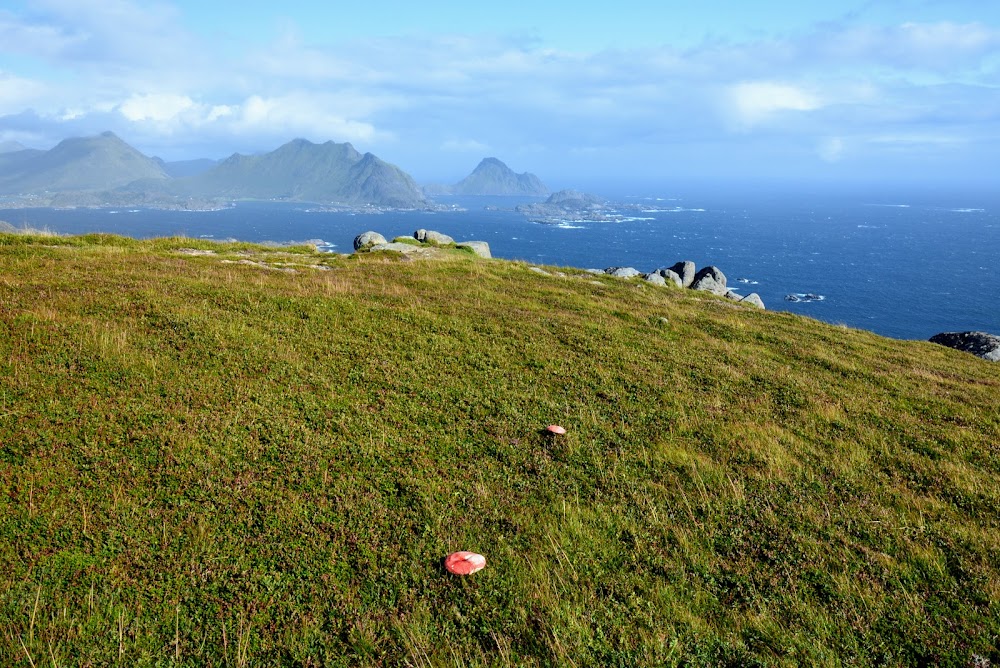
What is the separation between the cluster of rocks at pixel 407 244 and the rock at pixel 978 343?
111ft

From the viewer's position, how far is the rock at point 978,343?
28.9m

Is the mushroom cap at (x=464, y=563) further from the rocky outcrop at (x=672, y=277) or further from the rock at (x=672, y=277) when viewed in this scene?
the rock at (x=672, y=277)

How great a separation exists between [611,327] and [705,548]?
40.2ft

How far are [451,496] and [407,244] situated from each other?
35616 millimetres

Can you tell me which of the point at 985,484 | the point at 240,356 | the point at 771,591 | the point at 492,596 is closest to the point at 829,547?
the point at 771,591

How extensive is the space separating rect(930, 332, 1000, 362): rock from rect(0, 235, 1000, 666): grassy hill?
54.1 ft

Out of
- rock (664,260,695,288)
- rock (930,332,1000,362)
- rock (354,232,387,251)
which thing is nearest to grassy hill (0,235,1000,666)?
rock (930,332,1000,362)

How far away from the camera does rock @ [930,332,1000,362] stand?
2894cm

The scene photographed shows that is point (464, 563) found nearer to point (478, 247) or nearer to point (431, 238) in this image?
point (478, 247)

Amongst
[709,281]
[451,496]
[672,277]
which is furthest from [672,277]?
[451,496]

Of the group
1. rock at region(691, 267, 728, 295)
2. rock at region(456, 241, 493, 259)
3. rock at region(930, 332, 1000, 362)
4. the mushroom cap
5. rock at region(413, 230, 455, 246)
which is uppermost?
rock at region(413, 230, 455, 246)

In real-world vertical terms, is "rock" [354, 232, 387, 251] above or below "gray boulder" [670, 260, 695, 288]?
above

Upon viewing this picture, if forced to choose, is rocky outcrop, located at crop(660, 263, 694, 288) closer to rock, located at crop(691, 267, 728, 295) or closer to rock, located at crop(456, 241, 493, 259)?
rock, located at crop(691, 267, 728, 295)

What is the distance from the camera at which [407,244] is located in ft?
139
